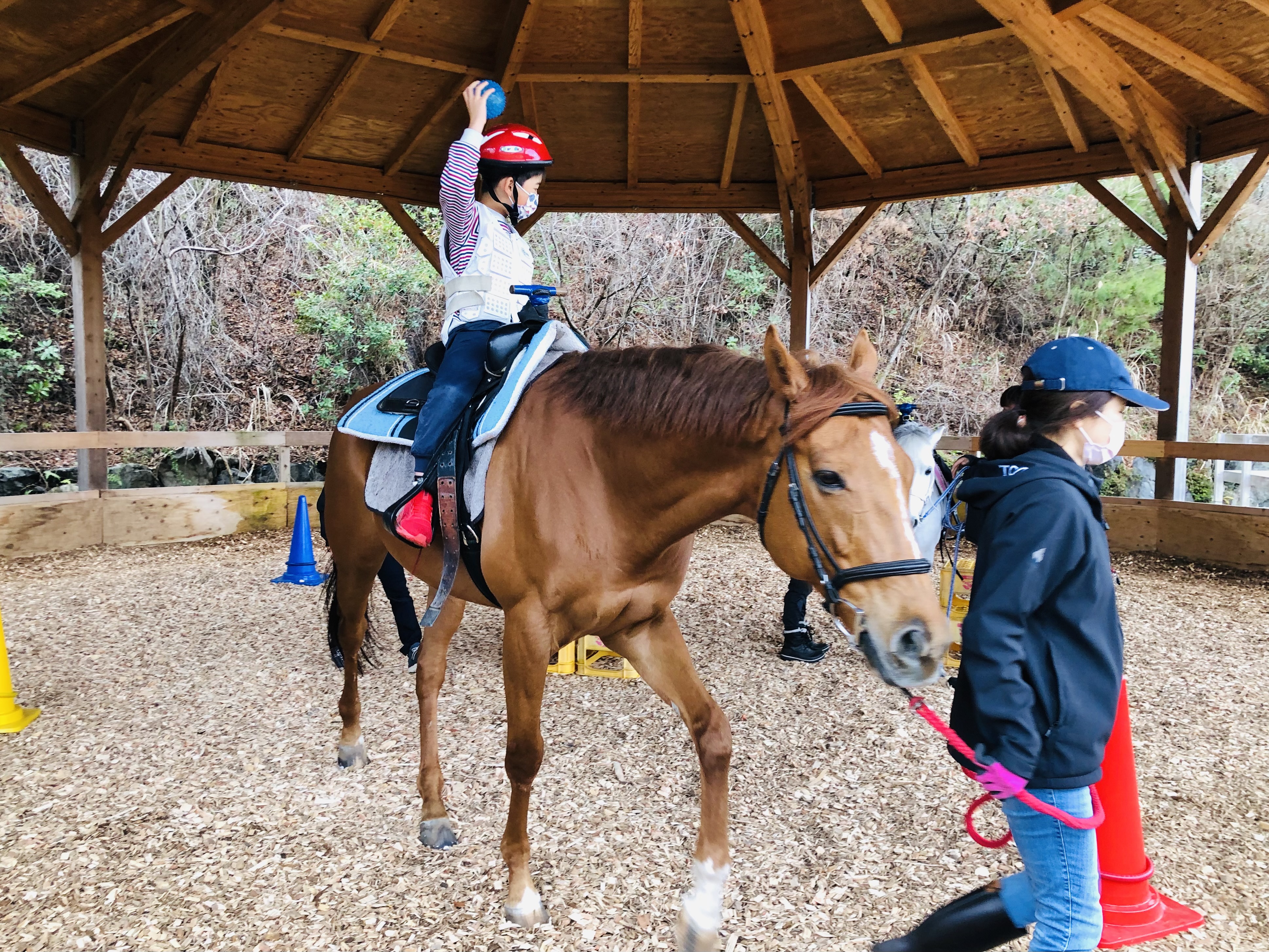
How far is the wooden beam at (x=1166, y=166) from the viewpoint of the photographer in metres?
6.74

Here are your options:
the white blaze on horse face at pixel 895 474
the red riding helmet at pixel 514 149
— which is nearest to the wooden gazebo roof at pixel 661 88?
the red riding helmet at pixel 514 149

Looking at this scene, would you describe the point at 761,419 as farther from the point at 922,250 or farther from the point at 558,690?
the point at 922,250

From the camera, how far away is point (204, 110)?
727 cm

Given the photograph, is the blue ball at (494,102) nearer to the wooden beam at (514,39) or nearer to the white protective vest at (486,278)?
the white protective vest at (486,278)

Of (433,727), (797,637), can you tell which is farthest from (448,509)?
(797,637)

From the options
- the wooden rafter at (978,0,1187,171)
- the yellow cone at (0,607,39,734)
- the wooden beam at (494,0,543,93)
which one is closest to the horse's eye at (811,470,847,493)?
the yellow cone at (0,607,39,734)

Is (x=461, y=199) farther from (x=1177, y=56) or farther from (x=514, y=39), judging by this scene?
(x=1177, y=56)

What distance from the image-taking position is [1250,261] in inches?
550

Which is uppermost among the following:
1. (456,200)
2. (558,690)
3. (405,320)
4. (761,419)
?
(405,320)

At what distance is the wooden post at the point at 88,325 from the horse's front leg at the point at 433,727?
6.50 meters

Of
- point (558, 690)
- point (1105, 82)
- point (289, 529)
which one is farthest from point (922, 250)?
point (558, 690)

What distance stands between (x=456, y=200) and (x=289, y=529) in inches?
285

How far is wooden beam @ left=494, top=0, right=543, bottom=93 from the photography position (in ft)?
20.5

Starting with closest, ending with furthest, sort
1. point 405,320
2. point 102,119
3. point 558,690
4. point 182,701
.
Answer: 1. point 182,701
2. point 558,690
3. point 102,119
4. point 405,320
